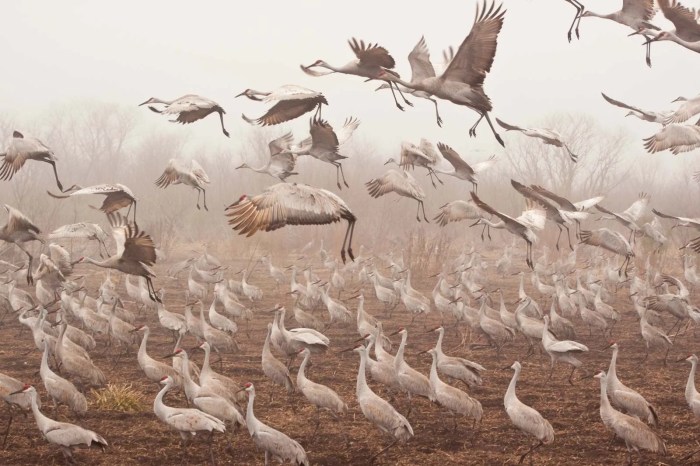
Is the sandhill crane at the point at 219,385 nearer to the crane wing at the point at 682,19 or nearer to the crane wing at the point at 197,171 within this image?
the crane wing at the point at 197,171

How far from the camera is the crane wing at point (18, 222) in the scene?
9.43 meters

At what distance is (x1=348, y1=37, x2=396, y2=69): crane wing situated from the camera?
744cm

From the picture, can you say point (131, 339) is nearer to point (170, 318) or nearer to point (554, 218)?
point (170, 318)

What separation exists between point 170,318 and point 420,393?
4628 millimetres

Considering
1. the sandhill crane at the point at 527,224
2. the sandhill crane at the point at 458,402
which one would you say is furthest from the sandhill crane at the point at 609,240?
the sandhill crane at the point at 458,402

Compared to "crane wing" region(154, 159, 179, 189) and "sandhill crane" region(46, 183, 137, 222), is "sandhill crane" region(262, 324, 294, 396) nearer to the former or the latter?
"sandhill crane" region(46, 183, 137, 222)

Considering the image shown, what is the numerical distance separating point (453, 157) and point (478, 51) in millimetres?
3530

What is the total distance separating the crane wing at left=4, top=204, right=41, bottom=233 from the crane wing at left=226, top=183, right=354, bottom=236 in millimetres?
4539

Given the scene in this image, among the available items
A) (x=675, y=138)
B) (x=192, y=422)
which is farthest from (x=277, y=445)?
(x=675, y=138)

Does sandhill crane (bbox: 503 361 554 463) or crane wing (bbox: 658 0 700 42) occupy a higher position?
crane wing (bbox: 658 0 700 42)

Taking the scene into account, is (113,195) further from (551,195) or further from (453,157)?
(551,195)

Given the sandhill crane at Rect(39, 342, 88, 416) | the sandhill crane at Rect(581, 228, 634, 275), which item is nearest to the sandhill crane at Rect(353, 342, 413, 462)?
the sandhill crane at Rect(39, 342, 88, 416)

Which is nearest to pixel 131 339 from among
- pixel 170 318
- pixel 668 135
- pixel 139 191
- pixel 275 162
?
pixel 170 318

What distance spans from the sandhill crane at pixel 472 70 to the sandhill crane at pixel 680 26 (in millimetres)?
2166
